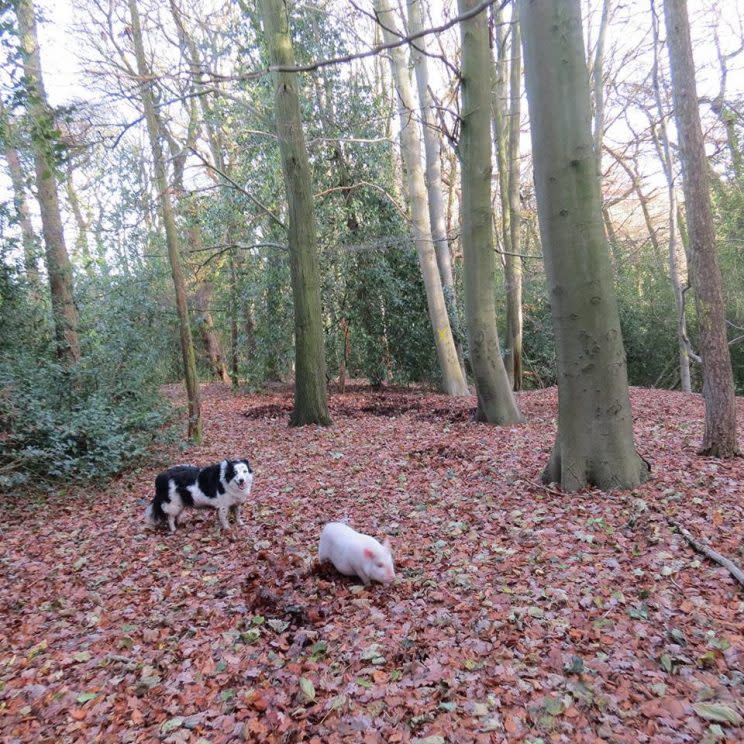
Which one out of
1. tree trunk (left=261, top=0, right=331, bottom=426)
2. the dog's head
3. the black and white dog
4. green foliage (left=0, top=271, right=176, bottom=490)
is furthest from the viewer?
tree trunk (left=261, top=0, right=331, bottom=426)

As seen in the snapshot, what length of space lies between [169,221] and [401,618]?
23.4ft

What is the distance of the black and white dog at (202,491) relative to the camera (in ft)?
16.9

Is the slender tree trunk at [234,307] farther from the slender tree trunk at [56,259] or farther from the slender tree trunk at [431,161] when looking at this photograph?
the slender tree trunk at [431,161]

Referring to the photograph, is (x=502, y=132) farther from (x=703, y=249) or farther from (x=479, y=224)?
(x=703, y=249)

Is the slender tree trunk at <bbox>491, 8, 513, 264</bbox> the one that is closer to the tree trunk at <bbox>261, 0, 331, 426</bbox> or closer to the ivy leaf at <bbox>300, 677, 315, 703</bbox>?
the tree trunk at <bbox>261, 0, 331, 426</bbox>

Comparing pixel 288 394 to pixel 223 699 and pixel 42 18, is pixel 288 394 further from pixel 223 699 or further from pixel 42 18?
pixel 223 699

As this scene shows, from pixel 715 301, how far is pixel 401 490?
410 cm

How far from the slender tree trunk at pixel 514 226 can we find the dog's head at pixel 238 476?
10515 mm

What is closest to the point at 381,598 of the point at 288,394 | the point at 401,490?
the point at 401,490

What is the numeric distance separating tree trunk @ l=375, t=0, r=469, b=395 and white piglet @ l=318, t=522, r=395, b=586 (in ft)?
30.9

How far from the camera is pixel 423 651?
126 inches

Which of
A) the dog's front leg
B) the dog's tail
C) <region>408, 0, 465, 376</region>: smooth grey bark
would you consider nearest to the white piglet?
the dog's front leg

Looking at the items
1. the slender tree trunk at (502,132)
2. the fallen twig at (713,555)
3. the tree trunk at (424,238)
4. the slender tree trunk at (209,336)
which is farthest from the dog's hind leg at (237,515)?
the slender tree trunk at (209,336)

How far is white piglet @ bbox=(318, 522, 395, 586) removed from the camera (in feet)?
13.0
